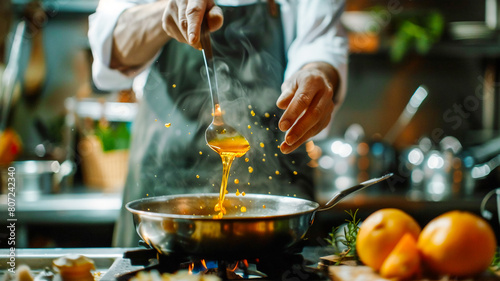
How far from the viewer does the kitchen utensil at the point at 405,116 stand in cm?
317

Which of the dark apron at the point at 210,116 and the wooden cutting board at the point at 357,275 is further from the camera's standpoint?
the dark apron at the point at 210,116

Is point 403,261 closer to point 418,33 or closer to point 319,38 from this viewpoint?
point 319,38

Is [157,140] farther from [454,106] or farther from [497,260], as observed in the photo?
[454,106]

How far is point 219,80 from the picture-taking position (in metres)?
1.49

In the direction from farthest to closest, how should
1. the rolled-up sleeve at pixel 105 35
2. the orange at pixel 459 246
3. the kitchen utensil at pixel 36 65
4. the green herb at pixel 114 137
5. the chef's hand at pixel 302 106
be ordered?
the kitchen utensil at pixel 36 65 → the green herb at pixel 114 137 → the rolled-up sleeve at pixel 105 35 → the chef's hand at pixel 302 106 → the orange at pixel 459 246

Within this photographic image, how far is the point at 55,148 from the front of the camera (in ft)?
9.03

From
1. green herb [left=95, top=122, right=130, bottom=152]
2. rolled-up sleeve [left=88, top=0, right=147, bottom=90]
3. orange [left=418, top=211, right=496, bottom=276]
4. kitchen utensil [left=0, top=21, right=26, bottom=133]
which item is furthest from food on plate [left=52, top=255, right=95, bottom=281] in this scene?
kitchen utensil [left=0, top=21, right=26, bottom=133]

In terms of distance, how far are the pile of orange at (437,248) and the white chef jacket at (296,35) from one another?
2.29ft

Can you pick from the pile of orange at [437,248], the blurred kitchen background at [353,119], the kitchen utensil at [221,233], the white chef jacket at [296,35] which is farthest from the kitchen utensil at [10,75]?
the pile of orange at [437,248]

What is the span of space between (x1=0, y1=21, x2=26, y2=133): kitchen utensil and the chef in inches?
54.5

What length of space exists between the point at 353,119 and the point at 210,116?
1939 mm

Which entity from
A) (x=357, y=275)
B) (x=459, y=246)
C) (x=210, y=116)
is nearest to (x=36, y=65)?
(x=210, y=116)

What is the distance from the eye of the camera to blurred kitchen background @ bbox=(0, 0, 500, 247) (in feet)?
7.83

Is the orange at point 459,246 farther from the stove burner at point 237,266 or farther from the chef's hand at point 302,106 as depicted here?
the chef's hand at point 302,106
